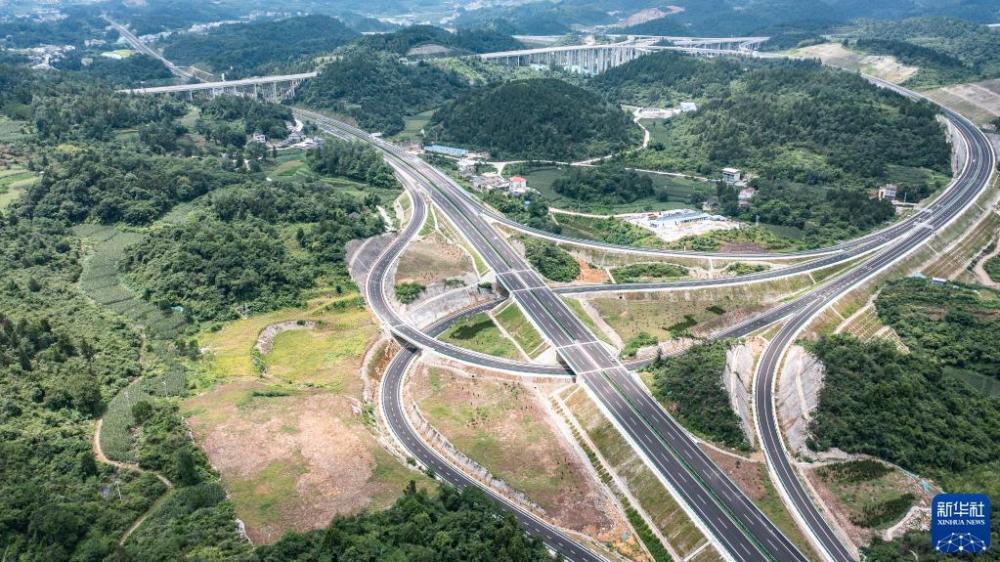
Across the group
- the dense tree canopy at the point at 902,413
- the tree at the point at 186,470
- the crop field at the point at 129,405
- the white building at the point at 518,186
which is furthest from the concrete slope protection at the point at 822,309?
the white building at the point at 518,186

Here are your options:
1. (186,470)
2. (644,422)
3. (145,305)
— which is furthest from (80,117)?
(644,422)

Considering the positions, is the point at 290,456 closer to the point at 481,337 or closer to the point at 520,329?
the point at 481,337

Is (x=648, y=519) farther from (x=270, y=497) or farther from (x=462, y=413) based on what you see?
(x=270, y=497)

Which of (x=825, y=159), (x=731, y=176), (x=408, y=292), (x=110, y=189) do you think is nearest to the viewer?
(x=408, y=292)

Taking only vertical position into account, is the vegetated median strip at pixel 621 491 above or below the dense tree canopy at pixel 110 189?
below

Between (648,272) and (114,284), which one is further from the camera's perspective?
(648,272)

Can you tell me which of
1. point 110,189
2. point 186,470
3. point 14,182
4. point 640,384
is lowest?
point 640,384

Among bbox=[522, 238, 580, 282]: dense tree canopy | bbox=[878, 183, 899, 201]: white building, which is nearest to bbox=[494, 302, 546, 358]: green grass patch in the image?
bbox=[522, 238, 580, 282]: dense tree canopy

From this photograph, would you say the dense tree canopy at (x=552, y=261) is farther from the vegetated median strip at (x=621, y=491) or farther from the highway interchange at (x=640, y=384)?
the vegetated median strip at (x=621, y=491)
